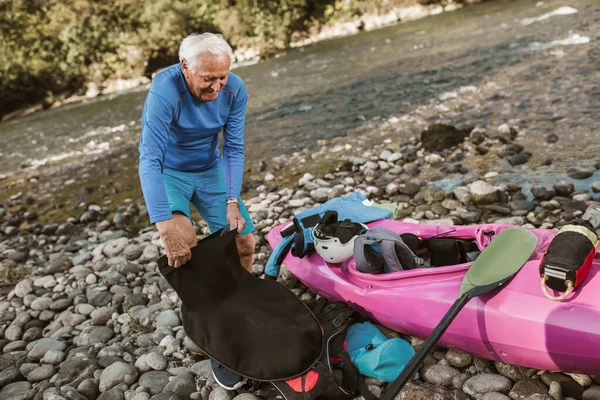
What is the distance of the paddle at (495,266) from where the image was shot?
2.33m

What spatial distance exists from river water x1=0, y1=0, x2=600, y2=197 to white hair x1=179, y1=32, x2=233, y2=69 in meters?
3.95

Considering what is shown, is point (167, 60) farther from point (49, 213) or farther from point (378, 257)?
point (378, 257)

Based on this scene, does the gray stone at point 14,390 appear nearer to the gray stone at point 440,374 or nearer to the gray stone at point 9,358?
the gray stone at point 9,358

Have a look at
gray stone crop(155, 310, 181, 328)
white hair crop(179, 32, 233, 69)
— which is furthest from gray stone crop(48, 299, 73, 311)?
white hair crop(179, 32, 233, 69)

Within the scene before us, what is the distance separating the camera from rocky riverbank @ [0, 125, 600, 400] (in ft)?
8.66

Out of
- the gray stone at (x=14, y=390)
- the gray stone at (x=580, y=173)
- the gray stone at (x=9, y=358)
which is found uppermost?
the gray stone at (x=14, y=390)

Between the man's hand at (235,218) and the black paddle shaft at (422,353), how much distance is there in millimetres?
1445

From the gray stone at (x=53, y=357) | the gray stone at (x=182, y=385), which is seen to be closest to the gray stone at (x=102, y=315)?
the gray stone at (x=53, y=357)

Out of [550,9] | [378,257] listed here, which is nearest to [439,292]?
[378,257]

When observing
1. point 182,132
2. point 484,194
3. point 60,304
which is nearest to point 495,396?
point 182,132

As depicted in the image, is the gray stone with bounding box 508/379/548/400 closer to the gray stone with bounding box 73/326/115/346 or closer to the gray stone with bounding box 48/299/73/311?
the gray stone with bounding box 73/326/115/346

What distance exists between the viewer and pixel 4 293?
457 centimetres

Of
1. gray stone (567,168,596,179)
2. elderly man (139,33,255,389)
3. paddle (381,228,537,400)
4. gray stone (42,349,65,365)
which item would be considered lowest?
gray stone (567,168,596,179)

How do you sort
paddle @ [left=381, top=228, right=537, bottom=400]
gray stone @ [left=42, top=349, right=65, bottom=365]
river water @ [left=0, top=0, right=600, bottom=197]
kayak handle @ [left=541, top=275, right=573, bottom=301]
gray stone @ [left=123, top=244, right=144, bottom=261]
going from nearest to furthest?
kayak handle @ [left=541, top=275, right=573, bottom=301] → paddle @ [left=381, top=228, right=537, bottom=400] → gray stone @ [left=42, top=349, right=65, bottom=365] → gray stone @ [left=123, top=244, right=144, bottom=261] → river water @ [left=0, top=0, right=600, bottom=197]
